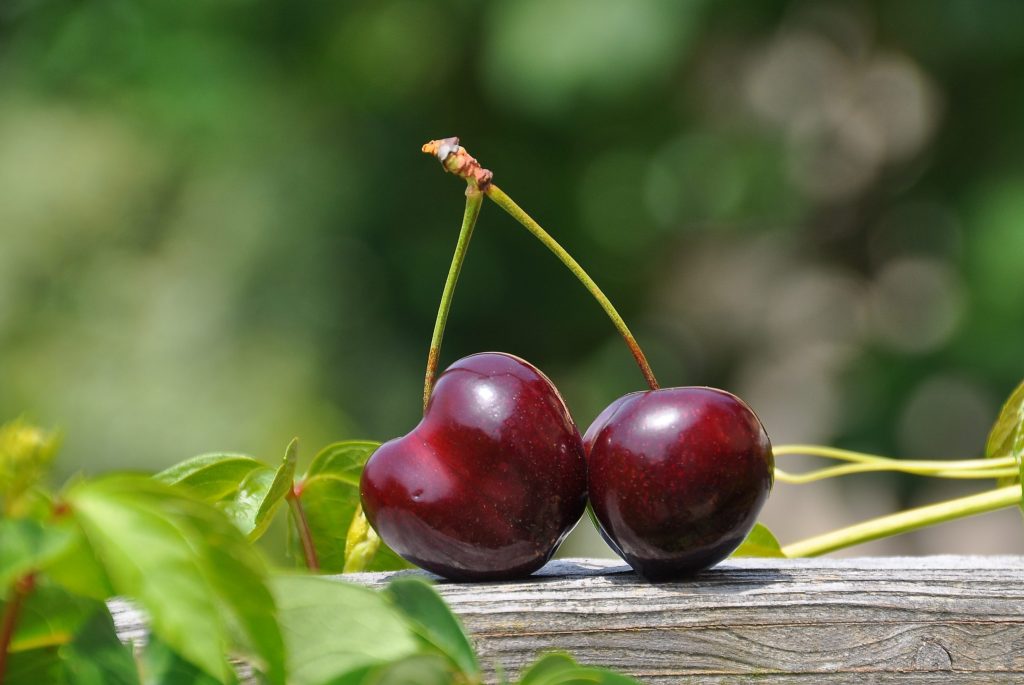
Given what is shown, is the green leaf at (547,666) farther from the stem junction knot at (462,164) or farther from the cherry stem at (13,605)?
the stem junction knot at (462,164)

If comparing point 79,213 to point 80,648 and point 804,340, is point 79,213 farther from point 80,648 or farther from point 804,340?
point 80,648

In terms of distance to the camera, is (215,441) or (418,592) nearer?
(418,592)

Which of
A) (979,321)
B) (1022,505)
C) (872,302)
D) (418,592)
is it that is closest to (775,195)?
(872,302)

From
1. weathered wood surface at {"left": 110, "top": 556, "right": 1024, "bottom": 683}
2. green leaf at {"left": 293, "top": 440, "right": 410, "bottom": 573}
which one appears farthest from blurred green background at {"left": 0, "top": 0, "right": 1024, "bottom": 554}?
weathered wood surface at {"left": 110, "top": 556, "right": 1024, "bottom": 683}

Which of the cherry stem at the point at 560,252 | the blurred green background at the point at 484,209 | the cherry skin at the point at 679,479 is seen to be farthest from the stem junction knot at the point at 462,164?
the blurred green background at the point at 484,209

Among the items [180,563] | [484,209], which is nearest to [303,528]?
[180,563]

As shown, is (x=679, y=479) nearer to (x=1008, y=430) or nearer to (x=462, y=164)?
(x=462, y=164)

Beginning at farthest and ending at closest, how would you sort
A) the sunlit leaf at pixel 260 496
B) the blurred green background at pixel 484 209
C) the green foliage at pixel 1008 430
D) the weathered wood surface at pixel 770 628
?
the blurred green background at pixel 484 209 < the green foliage at pixel 1008 430 < the sunlit leaf at pixel 260 496 < the weathered wood surface at pixel 770 628
